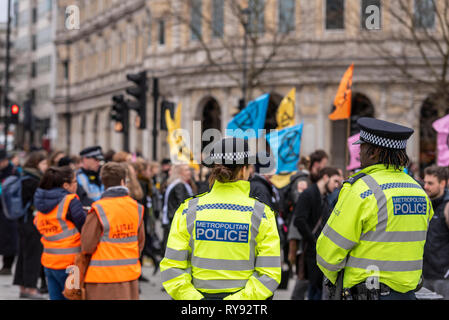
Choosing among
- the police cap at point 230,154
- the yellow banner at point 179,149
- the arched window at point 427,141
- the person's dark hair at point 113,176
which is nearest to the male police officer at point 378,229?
the police cap at point 230,154

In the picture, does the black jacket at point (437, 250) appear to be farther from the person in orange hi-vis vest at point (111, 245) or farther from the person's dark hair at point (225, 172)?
the person's dark hair at point (225, 172)

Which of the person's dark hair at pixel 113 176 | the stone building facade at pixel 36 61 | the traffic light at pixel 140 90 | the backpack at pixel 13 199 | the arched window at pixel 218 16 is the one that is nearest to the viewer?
the person's dark hair at pixel 113 176

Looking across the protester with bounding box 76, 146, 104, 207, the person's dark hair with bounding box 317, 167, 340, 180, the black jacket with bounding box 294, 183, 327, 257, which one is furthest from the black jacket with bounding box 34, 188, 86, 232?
the person's dark hair with bounding box 317, 167, 340, 180

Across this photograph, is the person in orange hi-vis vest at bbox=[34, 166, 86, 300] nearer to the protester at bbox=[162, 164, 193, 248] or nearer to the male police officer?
the protester at bbox=[162, 164, 193, 248]

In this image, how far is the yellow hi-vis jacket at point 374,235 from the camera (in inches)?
187

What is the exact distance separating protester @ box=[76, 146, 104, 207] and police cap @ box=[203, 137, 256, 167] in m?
5.87

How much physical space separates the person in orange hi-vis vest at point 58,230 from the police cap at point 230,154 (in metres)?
3.67

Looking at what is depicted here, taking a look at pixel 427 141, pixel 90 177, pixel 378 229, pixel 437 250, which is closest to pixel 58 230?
pixel 90 177

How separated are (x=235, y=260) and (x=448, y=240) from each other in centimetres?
413

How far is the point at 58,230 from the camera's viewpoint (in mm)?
8055

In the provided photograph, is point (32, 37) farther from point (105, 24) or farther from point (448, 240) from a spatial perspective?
point (448, 240)

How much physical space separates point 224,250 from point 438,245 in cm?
412

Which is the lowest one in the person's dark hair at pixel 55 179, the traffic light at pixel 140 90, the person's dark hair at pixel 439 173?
the person's dark hair at pixel 55 179
